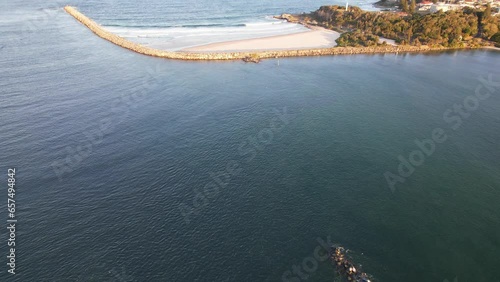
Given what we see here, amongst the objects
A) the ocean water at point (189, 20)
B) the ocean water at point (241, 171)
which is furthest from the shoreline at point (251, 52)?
the ocean water at point (241, 171)

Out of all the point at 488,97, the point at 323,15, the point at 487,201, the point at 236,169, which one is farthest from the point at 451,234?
the point at 323,15

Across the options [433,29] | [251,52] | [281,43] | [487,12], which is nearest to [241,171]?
[251,52]

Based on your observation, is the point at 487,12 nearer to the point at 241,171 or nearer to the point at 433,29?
the point at 433,29

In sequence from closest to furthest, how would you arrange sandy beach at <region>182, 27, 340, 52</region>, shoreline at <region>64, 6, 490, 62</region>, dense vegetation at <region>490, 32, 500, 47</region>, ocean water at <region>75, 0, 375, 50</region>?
shoreline at <region>64, 6, 490, 62</region>, sandy beach at <region>182, 27, 340, 52</region>, dense vegetation at <region>490, 32, 500, 47</region>, ocean water at <region>75, 0, 375, 50</region>

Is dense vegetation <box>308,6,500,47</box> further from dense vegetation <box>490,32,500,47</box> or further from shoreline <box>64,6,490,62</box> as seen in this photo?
shoreline <box>64,6,490,62</box>

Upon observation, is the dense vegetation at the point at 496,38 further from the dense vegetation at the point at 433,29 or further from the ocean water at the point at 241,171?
the ocean water at the point at 241,171

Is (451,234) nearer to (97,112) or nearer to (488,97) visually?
(488,97)

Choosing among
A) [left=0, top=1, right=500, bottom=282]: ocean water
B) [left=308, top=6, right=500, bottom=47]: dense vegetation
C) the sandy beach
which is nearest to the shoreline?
[left=308, top=6, right=500, bottom=47]: dense vegetation
